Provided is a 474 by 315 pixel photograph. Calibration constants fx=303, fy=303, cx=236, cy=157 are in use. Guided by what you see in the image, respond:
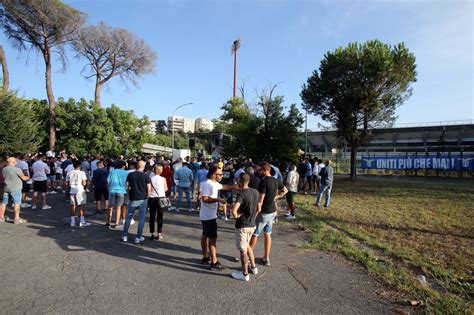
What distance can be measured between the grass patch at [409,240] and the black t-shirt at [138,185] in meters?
3.81

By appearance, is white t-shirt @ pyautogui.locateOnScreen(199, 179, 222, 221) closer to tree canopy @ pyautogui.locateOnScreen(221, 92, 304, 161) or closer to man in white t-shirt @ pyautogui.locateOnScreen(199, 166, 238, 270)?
man in white t-shirt @ pyautogui.locateOnScreen(199, 166, 238, 270)

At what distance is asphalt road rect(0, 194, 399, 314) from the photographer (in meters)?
3.98

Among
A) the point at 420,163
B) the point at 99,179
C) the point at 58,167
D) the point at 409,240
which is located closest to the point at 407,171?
the point at 420,163

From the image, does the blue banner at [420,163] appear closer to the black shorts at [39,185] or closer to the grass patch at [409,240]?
the grass patch at [409,240]

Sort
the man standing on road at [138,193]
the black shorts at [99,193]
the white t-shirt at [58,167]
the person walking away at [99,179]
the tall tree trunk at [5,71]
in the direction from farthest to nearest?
the tall tree trunk at [5,71] → the white t-shirt at [58,167] → the black shorts at [99,193] → the person walking away at [99,179] → the man standing on road at [138,193]

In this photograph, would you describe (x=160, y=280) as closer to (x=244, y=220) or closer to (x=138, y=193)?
(x=244, y=220)

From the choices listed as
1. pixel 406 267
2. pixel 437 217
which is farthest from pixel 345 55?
pixel 406 267

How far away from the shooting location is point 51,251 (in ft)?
19.6

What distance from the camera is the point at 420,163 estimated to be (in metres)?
25.1

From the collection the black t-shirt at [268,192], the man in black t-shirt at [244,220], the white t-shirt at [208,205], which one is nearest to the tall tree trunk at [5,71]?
the white t-shirt at [208,205]

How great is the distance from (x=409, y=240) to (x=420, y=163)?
21.0m

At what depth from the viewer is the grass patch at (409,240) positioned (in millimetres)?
4703

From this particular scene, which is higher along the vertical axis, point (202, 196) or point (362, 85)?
point (362, 85)

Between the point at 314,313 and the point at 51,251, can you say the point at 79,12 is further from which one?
the point at 314,313
